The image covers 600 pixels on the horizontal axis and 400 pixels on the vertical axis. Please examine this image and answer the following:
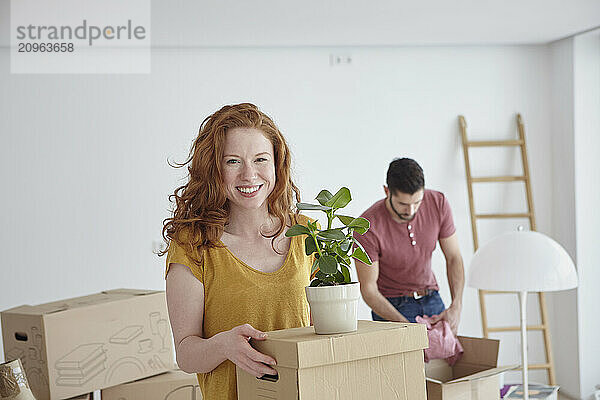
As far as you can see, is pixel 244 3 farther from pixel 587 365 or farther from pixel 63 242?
pixel 587 365

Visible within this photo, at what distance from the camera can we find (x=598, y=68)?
16.4 ft

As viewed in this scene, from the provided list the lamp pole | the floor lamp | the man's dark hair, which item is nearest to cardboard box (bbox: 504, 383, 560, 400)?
the lamp pole

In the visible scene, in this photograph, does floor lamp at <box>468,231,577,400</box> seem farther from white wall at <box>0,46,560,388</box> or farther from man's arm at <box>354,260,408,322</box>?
white wall at <box>0,46,560,388</box>

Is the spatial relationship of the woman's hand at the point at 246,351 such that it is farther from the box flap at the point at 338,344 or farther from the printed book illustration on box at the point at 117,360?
the printed book illustration on box at the point at 117,360

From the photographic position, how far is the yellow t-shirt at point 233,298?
160 cm

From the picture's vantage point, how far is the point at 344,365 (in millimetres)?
1441

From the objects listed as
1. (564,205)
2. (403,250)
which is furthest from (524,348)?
(564,205)

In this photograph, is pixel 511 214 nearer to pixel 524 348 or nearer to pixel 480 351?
pixel 524 348

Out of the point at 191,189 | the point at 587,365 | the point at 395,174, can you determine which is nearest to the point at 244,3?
the point at 395,174

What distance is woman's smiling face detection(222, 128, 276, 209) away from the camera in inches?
63.8

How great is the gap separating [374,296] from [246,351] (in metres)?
1.67

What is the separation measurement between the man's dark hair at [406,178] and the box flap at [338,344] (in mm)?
1566

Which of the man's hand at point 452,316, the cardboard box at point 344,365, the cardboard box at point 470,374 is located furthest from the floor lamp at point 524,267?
the cardboard box at point 344,365

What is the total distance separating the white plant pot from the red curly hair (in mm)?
253
